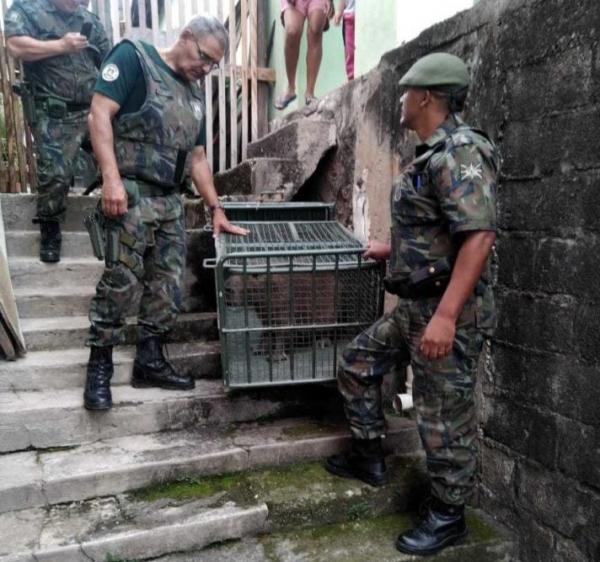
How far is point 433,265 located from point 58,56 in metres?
3.14

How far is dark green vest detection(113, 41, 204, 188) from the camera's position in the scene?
263 cm

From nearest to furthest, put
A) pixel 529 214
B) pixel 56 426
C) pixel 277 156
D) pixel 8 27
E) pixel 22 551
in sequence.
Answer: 1. pixel 22 551
2. pixel 529 214
3. pixel 56 426
4. pixel 8 27
5. pixel 277 156

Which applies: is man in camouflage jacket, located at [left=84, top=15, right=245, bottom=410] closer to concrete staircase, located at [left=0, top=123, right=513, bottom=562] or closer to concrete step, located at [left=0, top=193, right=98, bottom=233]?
concrete staircase, located at [left=0, top=123, right=513, bottom=562]

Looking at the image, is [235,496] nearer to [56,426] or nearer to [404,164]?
[56,426]

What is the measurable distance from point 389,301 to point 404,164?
0.80 metres

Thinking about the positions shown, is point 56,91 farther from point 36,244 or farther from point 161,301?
point 161,301

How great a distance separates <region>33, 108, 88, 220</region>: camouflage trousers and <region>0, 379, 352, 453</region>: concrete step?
1387 millimetres

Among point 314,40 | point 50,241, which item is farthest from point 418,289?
point 314,40

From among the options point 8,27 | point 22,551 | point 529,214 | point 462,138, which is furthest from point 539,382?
point 8,27

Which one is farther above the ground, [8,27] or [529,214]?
[8,27]

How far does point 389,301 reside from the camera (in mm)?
3131

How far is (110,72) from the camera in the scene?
2.53 metres

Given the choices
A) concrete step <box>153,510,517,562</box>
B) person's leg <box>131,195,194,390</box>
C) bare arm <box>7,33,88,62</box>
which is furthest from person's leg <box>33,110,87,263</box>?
concrete step <box>153,510,517,562</box>

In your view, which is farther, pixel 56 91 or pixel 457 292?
pixel 56 91
